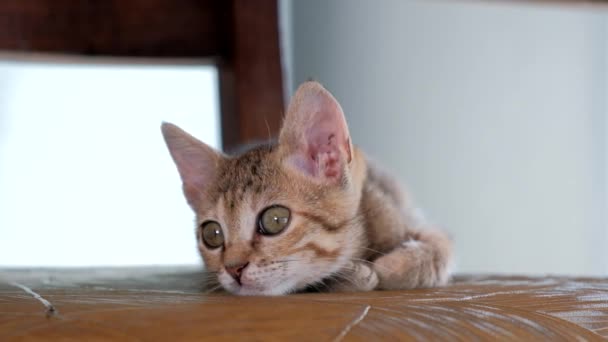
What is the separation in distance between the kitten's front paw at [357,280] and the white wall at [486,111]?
2072mm

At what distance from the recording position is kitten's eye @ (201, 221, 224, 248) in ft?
4.60

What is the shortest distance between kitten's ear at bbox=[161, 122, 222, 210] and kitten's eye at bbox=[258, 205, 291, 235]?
27 centimetres

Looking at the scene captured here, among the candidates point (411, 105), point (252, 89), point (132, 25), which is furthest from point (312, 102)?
point (411, 105)

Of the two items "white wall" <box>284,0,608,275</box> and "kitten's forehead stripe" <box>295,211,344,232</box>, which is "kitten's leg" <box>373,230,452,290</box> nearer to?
"kitten's forehead stripe" <box>295,211,344,232</box>

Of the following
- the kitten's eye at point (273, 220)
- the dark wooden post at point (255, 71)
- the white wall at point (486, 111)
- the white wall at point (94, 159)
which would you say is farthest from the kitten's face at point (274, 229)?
the white wall at point (486, 111)

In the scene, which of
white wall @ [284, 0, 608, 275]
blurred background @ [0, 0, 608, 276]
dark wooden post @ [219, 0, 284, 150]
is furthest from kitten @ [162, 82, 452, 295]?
white wall @ [284, 0, 608, 275]

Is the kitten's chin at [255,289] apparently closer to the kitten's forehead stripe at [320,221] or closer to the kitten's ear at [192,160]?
the kitten's forehead stripe at [320,221]

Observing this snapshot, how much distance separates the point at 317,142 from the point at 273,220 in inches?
7.5

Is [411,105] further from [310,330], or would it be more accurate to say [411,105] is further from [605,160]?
[310,330]

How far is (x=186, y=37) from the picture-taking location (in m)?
2.25

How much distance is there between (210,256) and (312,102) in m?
0.36

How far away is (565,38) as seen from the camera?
319cm

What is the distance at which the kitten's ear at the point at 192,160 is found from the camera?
158 centimetres

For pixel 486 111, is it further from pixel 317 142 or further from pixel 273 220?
pixel 273 220
